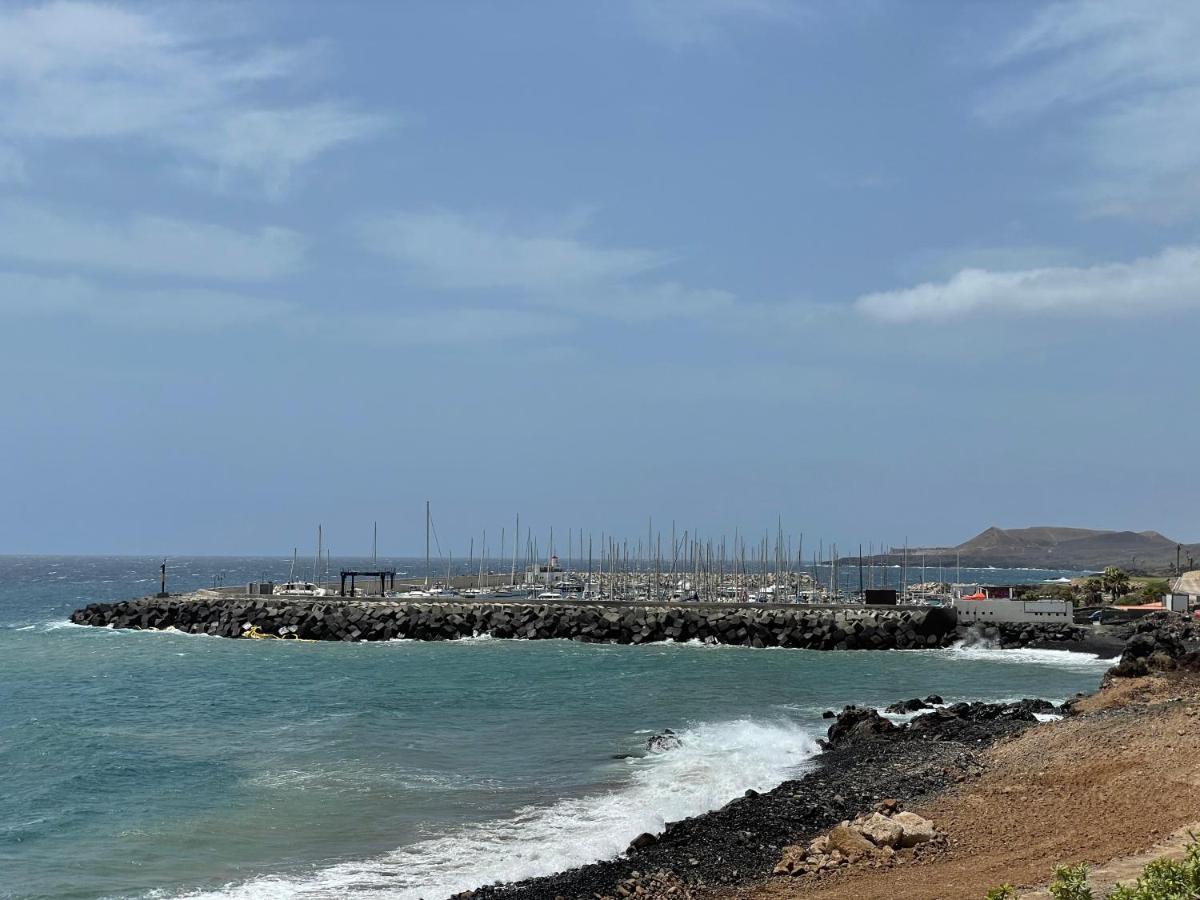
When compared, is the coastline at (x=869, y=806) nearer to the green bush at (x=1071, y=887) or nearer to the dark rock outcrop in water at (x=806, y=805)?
the dark rock outcrop in water at (x=806, y=805)

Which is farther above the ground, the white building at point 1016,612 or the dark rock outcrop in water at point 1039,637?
the white building at point 1016,612

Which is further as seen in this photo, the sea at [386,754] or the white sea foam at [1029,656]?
the white sea foam at [1029,656]

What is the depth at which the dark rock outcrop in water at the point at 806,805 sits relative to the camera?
16.1 metres

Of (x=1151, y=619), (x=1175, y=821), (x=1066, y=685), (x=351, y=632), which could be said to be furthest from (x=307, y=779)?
(x=1151, y=619)

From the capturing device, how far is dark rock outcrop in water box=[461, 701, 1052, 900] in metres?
16.1

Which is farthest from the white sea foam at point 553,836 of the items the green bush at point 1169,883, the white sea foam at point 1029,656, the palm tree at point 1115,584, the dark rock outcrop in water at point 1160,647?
the palm tree at point 1115,584

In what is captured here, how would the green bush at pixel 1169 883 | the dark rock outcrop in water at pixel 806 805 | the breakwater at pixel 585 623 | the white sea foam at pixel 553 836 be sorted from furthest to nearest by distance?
the breakwater at pixel 585 623
the white sea foam at pixel 553 836
the dark rock outcrop in water at pixel 806 805
the green bush at pixel 1169 883

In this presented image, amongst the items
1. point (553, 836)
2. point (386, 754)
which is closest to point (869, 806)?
point (553, 836)

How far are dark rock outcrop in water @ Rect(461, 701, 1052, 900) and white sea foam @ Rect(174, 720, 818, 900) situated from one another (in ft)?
2.17

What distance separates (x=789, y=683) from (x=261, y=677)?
66.8 feet

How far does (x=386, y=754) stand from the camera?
27.0 m

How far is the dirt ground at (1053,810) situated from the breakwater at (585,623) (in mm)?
34687

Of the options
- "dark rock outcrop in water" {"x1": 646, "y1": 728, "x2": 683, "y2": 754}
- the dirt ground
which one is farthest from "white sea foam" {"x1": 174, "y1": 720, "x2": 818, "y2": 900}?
the dirt ground

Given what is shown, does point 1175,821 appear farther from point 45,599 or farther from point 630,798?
point 45,599
